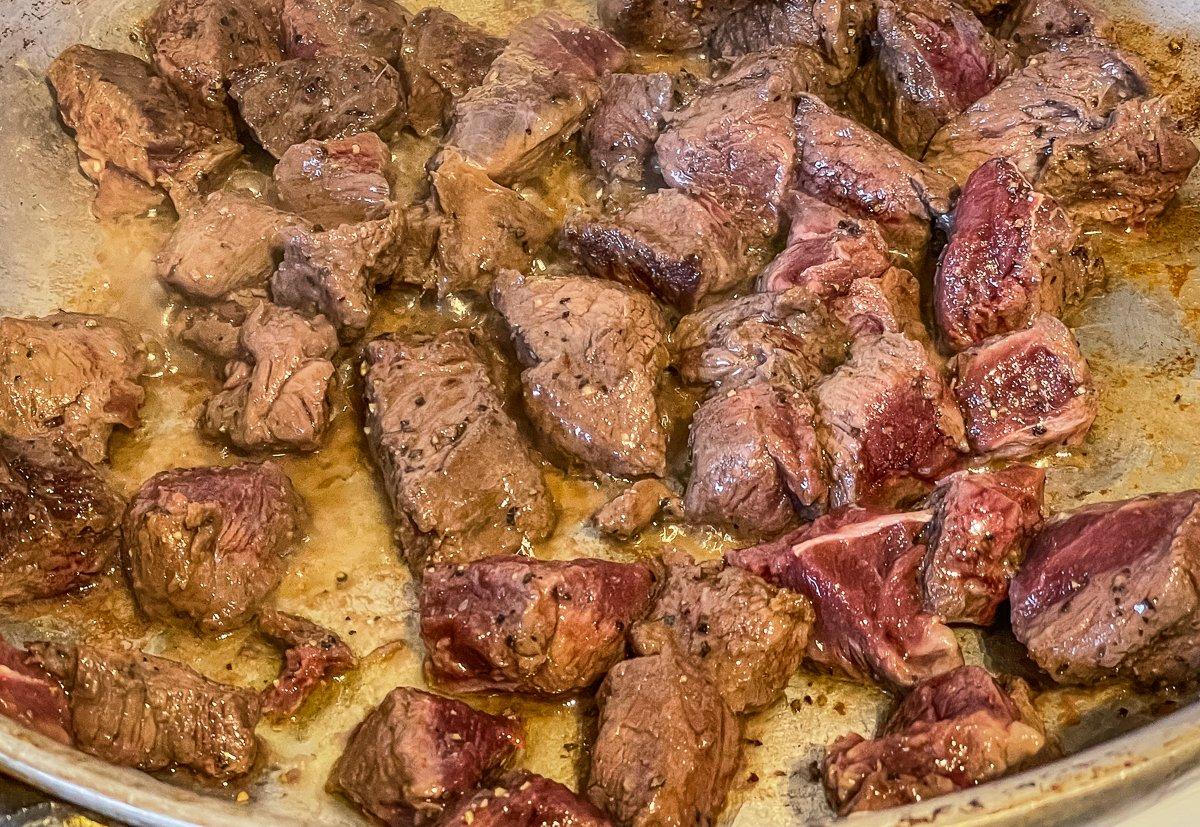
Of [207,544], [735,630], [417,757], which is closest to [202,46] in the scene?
[207,544]

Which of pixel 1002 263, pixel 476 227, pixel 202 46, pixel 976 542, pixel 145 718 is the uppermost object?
pixel 202 46

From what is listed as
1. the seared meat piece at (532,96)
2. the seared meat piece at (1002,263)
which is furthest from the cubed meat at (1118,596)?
the seared meat piece at (532,96)

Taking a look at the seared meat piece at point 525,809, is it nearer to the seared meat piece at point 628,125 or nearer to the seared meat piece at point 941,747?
the seared meat piece at point 941,747

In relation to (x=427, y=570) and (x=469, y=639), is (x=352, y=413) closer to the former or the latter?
(x=427, y=570)

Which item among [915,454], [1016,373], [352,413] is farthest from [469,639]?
[1016,373]

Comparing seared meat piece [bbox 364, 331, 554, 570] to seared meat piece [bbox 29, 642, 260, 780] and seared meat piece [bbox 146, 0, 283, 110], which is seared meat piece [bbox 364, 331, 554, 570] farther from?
seared meat piece [bbox 146, 0, 283, 110]

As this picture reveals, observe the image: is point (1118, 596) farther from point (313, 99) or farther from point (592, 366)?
point (313, 99)
